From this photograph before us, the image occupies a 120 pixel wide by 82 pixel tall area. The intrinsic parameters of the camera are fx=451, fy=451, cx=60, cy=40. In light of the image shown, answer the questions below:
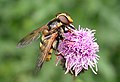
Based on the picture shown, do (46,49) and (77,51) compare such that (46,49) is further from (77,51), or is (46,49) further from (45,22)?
(45,22)

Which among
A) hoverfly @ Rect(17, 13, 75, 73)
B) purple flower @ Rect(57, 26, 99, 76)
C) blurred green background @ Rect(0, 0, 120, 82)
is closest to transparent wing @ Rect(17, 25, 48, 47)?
hoverfly @ Rect(17, 13, 75, 73)

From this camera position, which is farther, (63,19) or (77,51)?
(77,51)

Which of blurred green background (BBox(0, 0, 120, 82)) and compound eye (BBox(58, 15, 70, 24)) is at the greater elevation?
blurred green background (BBox(0, 0, 120, 82))

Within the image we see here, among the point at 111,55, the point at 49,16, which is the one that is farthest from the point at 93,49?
the point at 111,55

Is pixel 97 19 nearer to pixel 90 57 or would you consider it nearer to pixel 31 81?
pixel 31 81

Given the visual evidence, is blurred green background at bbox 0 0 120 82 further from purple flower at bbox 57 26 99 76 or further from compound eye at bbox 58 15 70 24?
compound eye at bbox 58 15 70 24

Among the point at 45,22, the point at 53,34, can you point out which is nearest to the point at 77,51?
the point at 53,34


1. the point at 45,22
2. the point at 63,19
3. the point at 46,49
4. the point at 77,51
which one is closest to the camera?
the point at 46,49
